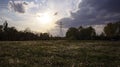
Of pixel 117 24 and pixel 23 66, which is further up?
pixel 117 24

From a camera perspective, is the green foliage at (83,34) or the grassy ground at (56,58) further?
the green foliage at (83,34)

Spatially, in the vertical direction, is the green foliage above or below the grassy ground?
above

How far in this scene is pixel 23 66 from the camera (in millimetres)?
14406

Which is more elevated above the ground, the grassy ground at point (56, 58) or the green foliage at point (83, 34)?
the green foliage at point (83, 34)

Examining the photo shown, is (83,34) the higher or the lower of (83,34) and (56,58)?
the higher

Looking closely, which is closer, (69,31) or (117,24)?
(117,24)

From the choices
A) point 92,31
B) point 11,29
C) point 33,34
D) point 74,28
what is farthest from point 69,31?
point 11,29

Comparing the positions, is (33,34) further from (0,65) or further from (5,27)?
(0,65)

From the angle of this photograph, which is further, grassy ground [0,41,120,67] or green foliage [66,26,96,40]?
green foliage [66,26,96,40]

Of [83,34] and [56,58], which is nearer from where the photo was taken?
[56,58]

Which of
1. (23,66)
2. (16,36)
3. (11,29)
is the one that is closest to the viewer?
(23,66)

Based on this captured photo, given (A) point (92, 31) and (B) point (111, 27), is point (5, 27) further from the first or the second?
(B) point (111, 27)

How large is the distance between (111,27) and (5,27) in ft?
292

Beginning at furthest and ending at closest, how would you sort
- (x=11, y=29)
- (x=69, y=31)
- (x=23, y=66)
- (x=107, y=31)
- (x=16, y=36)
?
(x=69, y=31), (x=107, y=31), (x=11, y=29), (x=16, y=36), (x=23, y=66)
